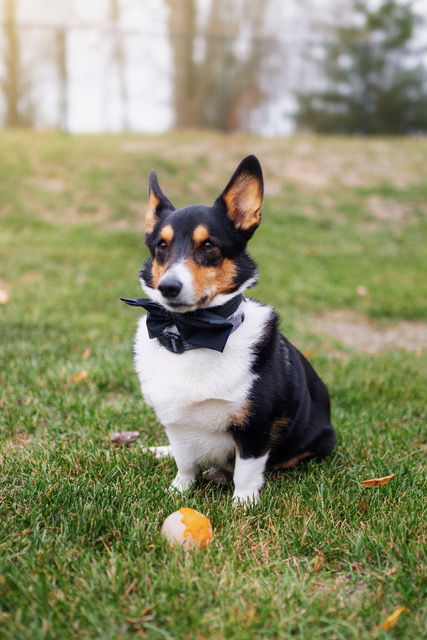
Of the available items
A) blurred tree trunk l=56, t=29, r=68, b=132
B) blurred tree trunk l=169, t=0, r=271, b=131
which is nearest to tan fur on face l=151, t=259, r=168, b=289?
blurred tree trunk l=56, t=29, r=68, b=132

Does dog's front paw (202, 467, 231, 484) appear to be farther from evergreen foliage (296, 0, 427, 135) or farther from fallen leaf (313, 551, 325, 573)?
evergreen foliage (296, 0, 427, 135)

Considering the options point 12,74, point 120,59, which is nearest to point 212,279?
point 120,59

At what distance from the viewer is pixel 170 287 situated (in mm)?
2230

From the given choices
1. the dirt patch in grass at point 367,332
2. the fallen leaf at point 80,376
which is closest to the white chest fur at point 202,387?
the fallen leaf at point 80,376

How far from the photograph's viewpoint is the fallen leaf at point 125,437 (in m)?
3.17

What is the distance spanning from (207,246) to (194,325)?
353 millimetres

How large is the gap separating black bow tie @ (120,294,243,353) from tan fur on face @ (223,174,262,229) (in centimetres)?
36

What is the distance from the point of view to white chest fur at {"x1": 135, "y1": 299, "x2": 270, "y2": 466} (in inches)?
94.3

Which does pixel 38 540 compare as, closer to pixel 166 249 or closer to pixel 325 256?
pixel 166 249

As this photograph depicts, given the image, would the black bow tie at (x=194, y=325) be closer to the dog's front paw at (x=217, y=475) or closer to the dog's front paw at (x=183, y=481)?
the dog's front paw at (x=183, y=481)

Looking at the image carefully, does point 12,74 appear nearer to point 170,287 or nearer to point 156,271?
point 156,271

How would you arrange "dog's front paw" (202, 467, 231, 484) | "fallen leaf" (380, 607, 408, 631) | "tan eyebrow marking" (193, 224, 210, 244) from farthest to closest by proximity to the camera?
"dog's front paw" (202, 467, 231, 484)
"tan eyebrow marking" (193, 224, 210, 244)
"fallen leaf" (380, 607, 408, 631)

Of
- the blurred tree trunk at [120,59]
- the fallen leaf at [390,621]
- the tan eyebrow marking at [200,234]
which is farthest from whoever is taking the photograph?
the blurred tree trunk at [120,59]

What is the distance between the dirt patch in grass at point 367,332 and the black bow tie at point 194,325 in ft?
10.7
